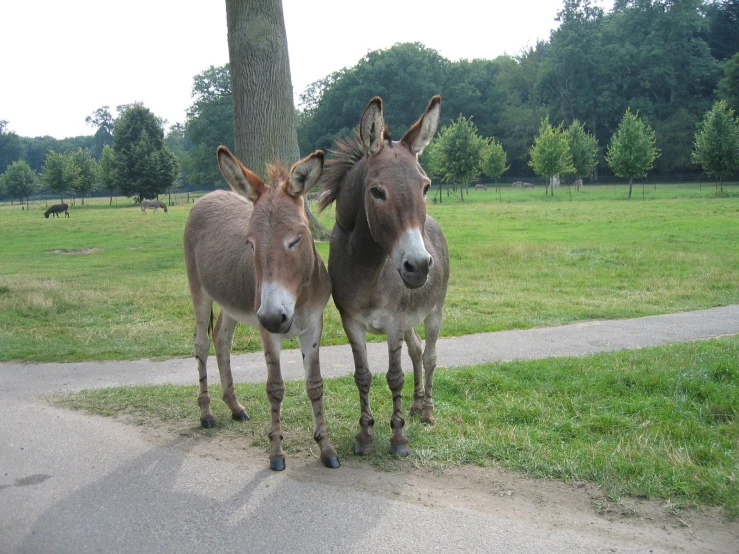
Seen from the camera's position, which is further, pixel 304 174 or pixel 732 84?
pixel 732 84

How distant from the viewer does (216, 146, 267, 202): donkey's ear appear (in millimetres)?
4812

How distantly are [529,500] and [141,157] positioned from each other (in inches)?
2520

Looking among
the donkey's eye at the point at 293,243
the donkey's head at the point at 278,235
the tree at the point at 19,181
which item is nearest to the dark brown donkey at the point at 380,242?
the donkey's head at the point at 278,235

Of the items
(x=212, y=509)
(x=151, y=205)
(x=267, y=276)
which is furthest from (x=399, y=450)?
(x=151, y=205)

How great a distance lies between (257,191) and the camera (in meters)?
4.89

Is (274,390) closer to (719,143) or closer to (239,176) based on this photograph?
(239,176)

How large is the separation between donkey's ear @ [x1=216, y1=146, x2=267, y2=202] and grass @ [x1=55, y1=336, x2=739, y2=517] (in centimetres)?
222

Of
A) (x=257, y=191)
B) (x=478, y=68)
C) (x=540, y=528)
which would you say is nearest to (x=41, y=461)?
(x=257, y=191)

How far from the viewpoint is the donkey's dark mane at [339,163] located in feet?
17.7

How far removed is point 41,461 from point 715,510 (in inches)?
200

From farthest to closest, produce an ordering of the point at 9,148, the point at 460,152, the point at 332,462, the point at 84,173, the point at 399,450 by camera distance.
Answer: the point at 9,148
the point at 84,173
the point at 460,152
the point at 399,450
the point at 332,462

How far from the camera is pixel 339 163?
5438mm

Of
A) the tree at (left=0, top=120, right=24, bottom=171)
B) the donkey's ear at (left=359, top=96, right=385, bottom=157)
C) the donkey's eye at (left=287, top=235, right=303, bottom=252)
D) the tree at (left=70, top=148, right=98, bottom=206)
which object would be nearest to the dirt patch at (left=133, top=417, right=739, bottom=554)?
the donkey's eye at (left=287, top=235, right=303, bottom=252)

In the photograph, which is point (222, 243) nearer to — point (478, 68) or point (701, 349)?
point (701, 349)
